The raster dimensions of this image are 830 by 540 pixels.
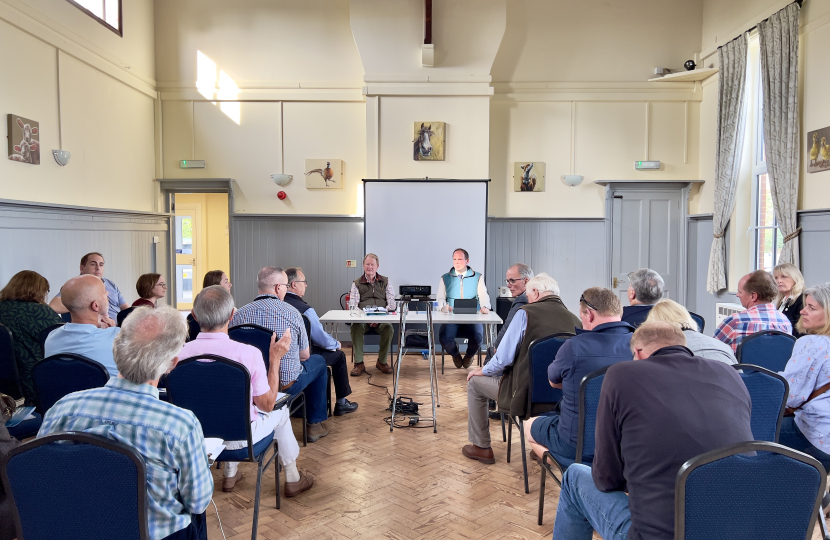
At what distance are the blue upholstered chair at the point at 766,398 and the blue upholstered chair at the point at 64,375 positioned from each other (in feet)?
9.05

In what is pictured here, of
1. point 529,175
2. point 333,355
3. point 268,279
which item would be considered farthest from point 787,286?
point 529,175

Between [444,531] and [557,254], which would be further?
[557,254]

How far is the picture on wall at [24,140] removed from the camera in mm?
4859

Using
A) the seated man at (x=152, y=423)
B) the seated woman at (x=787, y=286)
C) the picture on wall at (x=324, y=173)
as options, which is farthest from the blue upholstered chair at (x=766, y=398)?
the picture on wall at (x=324, y=173)

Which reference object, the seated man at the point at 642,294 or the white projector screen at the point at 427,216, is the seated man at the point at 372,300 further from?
the seated man at the point at 642,294

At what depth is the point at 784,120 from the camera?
5.38m

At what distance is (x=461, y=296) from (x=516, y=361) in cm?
304

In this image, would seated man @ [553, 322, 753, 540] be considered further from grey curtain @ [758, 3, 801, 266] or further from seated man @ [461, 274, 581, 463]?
grey curtain @ [758, 3, 801, 266]

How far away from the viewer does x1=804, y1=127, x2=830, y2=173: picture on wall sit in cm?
498

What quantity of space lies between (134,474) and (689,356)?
5.37 ft

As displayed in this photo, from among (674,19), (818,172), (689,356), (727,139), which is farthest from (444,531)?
(674,19)

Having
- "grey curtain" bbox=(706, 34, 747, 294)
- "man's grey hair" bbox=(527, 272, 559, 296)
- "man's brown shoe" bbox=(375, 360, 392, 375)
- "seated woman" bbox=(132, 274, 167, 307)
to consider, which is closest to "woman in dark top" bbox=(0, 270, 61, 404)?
"seated woman" bbox=(132, 274, 167, 307)

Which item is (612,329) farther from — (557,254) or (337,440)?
(557,254)

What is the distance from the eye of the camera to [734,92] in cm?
628
